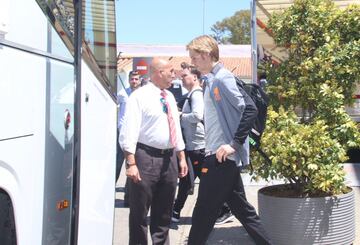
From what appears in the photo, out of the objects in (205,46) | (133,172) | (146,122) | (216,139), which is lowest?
(133,172)

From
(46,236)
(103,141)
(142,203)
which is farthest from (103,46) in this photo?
(46,236)

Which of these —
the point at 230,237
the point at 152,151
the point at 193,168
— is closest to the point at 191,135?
the point at 193,168

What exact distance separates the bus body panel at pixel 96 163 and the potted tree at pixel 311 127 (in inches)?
70.2

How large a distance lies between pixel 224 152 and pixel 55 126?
5.48 feet

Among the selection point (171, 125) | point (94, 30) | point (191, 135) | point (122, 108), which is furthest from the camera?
point (122, 108)

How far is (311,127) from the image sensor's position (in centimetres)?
511

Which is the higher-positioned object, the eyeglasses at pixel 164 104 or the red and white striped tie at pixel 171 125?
the eyeglasses at pixel 164 104

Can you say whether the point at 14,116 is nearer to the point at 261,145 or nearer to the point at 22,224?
the point at 22,224

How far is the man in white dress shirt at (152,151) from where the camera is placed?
464 cm

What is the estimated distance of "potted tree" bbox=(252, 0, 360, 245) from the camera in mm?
4973

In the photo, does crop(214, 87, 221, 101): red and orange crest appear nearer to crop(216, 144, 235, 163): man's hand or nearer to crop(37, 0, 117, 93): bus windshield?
crop(216, 144, 235, 163): man's hand

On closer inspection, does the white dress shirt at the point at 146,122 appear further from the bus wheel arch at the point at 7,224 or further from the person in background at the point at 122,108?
the person in background at the point at 122,108

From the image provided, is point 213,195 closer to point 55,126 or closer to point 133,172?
point 133,172

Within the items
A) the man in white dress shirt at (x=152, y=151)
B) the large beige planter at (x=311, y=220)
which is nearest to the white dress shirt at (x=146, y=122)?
the man in white dress shirt at (x=152, y=151)
